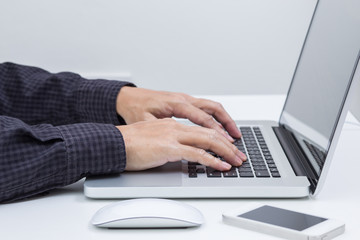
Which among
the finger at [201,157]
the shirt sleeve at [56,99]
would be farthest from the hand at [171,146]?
the shirt sleeve at [56,99]

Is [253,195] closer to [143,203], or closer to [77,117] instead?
[143,203]

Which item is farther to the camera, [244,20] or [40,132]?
[244,20]

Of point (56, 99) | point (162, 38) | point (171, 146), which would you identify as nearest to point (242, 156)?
point (171, 146)

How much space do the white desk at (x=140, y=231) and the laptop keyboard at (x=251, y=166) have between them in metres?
0.05

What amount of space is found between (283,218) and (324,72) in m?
0.34

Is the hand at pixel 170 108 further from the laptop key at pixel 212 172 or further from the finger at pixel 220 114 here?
the laptop key at pixel 212 172

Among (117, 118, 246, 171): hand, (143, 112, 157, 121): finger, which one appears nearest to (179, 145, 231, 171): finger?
(117, 118, 246, 171): hand

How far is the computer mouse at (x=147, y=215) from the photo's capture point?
68 centimetres

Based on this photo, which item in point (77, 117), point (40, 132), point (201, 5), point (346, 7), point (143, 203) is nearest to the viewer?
point (143, 203)

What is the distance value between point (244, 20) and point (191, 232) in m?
2.32

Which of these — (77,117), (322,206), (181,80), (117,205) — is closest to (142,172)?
(117,205)

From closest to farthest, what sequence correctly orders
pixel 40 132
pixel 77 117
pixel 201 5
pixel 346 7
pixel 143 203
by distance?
pixel 143 203 < pixel 40 132 < pixel 346 7 < pixel 77 117 < pixel 201 5

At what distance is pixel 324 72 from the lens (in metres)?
0.95

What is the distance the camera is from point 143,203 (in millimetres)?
693
